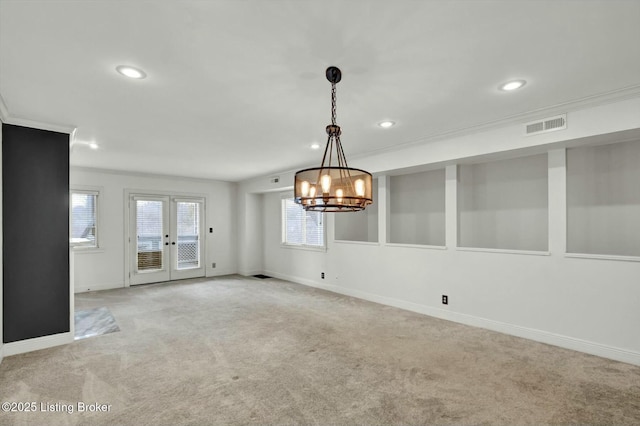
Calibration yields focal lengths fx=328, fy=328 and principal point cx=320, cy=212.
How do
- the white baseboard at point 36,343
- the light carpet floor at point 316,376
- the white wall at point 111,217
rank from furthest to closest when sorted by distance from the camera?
the white wall at point 111,217 < the white baseboard at point 36,343 < the light carpet floor at point 316,376

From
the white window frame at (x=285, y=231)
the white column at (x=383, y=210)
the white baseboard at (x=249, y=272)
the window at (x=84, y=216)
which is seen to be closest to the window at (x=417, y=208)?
the white column at (x=383, y=210)

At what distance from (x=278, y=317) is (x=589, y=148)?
454cm

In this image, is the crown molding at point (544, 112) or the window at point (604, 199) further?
the window at point (604, 199)

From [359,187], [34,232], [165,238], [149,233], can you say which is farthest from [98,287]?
[359,187]

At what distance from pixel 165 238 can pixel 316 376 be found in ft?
19.5

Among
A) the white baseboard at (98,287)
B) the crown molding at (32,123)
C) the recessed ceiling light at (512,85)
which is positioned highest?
the recessed ceiling light at (512,85)

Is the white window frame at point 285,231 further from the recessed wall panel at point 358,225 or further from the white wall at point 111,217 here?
the white wall at point 111,217

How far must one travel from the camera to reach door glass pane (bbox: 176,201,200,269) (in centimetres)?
784

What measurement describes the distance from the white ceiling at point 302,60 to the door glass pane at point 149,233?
3588mm

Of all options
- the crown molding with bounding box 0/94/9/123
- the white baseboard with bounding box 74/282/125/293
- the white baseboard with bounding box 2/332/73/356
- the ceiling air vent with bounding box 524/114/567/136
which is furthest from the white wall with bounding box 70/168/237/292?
the ceiling air vent with bounding box 524/114/567/136

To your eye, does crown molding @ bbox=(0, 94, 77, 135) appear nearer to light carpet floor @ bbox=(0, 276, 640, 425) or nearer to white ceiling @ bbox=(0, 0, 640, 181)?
white ceiling @ bbox=(0, 0, 640, 181)

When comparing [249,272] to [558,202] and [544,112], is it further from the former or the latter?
[544,112]

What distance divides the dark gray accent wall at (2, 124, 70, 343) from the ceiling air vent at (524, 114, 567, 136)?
5.22 m

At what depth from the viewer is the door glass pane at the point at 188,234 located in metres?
7.84
